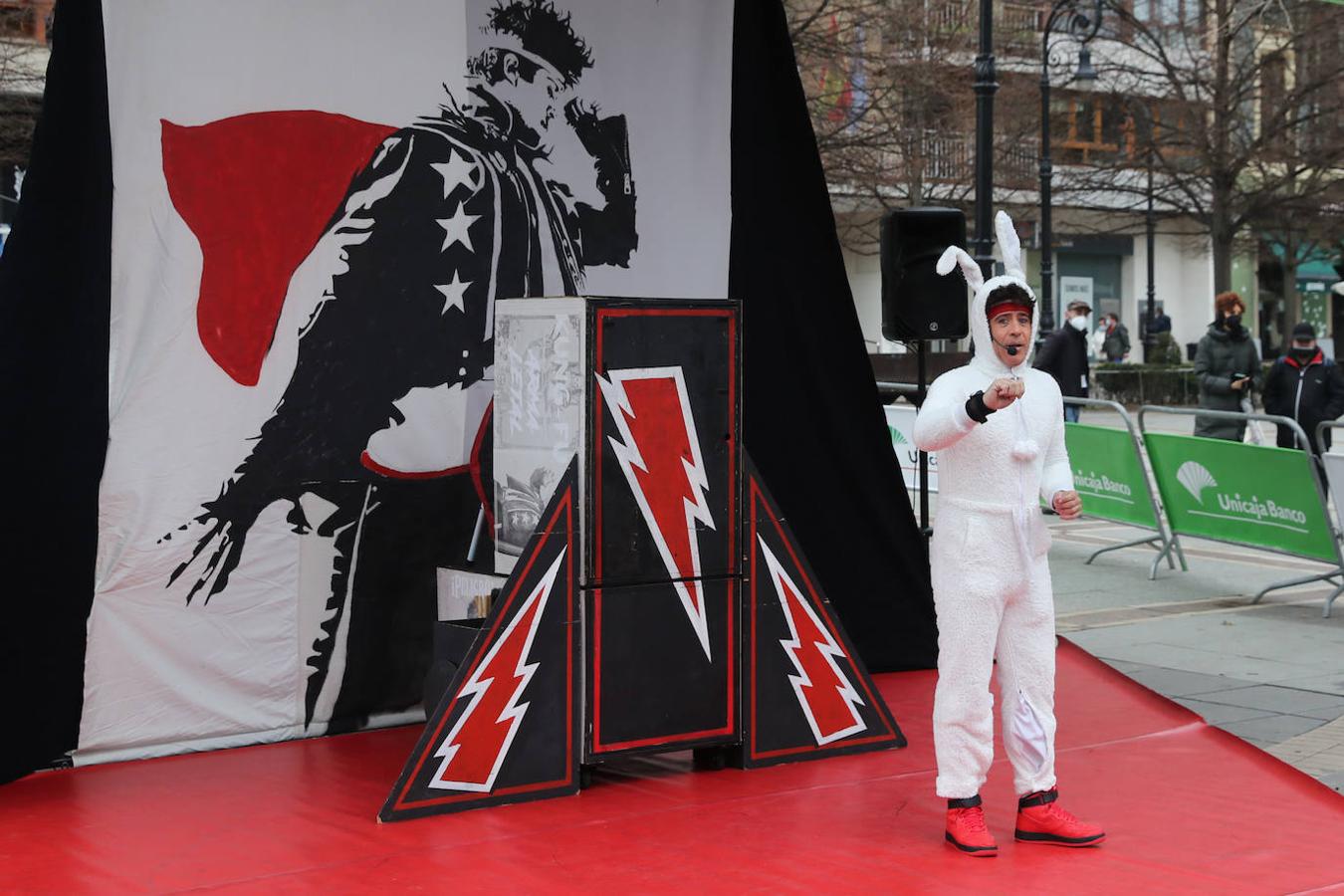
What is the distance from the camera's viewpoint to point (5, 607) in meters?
6.45

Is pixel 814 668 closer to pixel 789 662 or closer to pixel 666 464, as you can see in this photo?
pixel 789 662

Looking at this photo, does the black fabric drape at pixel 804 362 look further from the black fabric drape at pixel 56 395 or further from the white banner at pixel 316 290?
the black fabric drape at pixel 56 395

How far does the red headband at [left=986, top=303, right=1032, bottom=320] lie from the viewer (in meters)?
5.87

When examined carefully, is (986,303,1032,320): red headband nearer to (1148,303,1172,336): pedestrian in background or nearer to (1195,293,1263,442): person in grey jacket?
(1195,293,1263,442): person in grey jacket

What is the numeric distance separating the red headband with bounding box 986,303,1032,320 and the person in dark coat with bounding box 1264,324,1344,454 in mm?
8541

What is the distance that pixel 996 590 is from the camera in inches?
229

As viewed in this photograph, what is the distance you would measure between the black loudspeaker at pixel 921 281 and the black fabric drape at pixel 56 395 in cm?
481

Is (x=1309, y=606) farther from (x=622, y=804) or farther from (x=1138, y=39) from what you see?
(x=1138, y=39)

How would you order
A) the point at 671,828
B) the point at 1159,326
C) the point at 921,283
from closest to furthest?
the point at 671,828 → the point at 921,283 → the point at 1159,326

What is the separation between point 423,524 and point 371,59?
2087 millimetres

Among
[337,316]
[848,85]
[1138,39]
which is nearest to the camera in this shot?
[337,316]

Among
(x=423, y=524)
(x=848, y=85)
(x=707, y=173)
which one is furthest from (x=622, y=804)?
(x=848, y=85)

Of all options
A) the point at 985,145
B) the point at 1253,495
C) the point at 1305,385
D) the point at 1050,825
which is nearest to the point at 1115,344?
the point at 985,145

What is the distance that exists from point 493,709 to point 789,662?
1.34 m
